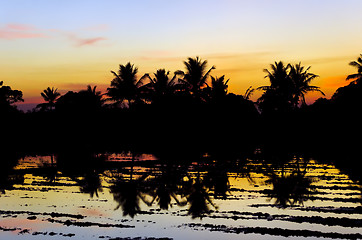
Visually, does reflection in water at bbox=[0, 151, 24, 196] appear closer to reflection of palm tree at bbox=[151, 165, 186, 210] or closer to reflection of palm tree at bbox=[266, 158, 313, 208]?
reflection of palm tree at bbox=[151, 165, 186, 210]

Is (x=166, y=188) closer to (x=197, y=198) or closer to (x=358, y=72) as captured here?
(x=197, y=198)

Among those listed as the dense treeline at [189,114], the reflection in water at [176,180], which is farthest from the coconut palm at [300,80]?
the reflection in water at [176,180]

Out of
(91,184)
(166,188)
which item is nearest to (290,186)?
(166,188)

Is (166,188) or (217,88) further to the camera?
(217,88)

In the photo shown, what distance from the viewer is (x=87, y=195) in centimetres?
1484

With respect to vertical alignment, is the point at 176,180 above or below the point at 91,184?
above

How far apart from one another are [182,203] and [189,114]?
35122mm

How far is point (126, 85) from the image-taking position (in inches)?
1908

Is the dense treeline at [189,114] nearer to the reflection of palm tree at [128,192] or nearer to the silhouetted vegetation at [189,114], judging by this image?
the silhouetted vegetation at [189,114]

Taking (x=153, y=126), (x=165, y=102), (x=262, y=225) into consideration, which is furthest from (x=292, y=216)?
(x=153, y=126)

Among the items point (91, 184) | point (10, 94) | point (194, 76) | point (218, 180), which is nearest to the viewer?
point (91, 184)

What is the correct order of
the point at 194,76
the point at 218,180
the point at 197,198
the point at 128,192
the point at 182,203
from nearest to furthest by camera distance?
1. the point at 182,203
2. the point at 197,198
3. the point at 128,192
4. the point at 218,180
5. the point at 194,76

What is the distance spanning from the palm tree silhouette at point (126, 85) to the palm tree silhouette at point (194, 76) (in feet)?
16.1

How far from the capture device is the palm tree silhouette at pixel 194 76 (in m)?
45.2
